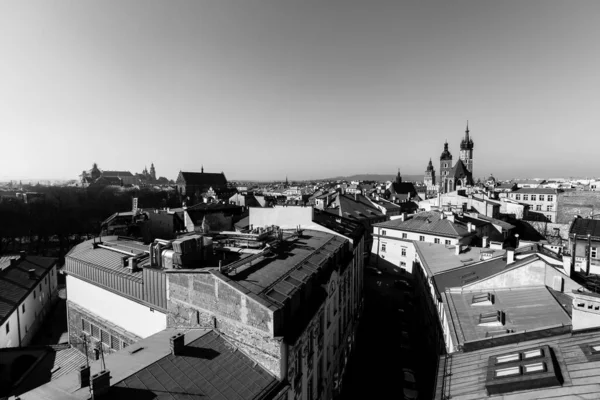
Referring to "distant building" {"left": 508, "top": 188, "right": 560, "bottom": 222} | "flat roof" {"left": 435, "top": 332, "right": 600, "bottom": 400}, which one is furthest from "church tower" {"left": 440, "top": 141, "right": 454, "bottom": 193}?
"flat roof" {"left": 435, "top": 332, "right": 600, "bottom": 400}

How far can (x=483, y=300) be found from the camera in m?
20.0

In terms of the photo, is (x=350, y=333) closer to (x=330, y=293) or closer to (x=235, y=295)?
(x=330, y=293)

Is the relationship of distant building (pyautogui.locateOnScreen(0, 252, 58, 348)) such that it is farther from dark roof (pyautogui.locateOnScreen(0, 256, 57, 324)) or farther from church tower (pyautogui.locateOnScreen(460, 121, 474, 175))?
church tower (pyautogui.locateOnScreen(460, 121, 474, 175))

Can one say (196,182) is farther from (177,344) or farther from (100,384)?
(100,384)

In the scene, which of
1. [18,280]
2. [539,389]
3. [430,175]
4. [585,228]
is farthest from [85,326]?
[430,175]

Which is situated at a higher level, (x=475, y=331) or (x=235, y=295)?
(x=235, y=295)

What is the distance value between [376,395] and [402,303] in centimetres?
1629

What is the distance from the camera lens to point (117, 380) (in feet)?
34.3

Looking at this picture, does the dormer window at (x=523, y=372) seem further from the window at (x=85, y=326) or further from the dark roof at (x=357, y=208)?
the dark roof at (x=357, y=208)

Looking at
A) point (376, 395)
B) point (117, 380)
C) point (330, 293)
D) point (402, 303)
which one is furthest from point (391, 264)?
point (117, 380)

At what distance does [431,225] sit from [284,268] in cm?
3173

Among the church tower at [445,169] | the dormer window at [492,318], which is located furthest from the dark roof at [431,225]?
the church tower at [445,169]

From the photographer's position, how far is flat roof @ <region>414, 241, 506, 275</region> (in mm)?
28406

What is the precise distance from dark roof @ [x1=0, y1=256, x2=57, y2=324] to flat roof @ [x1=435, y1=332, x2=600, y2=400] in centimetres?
3011
